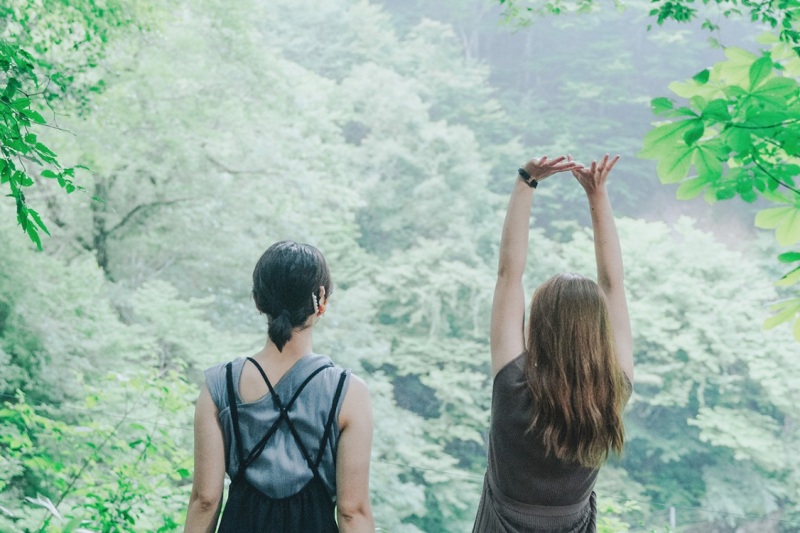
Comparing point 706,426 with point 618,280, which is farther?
point 706,426

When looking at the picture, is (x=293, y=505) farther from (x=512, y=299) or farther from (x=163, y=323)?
(x=163, y=323)

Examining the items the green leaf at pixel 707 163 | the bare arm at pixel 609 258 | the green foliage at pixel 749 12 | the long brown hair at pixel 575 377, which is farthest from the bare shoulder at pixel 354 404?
the green foliage at pixel 749 12

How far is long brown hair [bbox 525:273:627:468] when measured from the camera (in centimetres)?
85

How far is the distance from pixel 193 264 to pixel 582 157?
881 centimetres

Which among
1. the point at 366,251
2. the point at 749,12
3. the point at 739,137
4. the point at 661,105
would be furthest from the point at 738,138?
the point at 366,251

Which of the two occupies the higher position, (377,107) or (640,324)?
(377,107)

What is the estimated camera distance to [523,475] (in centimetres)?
89

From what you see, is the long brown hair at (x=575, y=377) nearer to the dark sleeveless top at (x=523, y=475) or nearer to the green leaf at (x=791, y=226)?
the dark sleeveless top at (x=523, y=475)

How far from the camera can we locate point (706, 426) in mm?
9812

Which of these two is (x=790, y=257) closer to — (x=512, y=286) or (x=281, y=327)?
(x=512, y=286)

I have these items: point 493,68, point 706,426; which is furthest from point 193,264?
point 493,68

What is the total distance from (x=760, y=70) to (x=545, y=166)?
0.30m

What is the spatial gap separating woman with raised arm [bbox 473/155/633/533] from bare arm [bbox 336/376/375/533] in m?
0.17

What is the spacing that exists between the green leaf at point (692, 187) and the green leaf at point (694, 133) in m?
0.12
